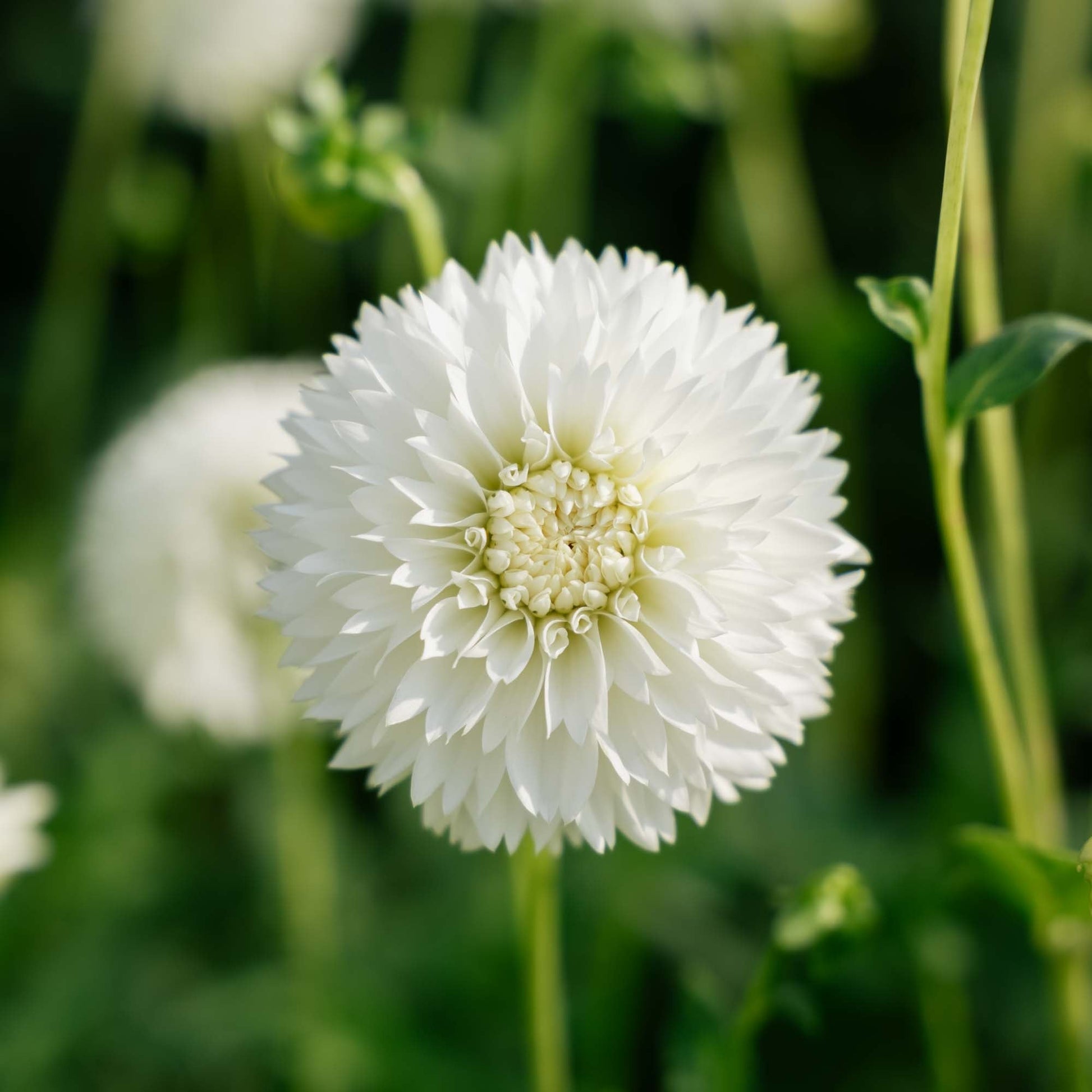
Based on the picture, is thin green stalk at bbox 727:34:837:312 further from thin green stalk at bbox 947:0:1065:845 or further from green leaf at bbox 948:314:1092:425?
green leaf at bbox 948:314:1092:425

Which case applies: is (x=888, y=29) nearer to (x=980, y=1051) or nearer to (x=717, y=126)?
(x=717, y=126)

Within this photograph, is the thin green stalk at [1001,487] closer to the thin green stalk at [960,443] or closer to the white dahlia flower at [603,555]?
the thin green stalk at [960,443]

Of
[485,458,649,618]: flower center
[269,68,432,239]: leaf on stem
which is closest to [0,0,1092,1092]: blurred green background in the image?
[269,68,432,239]: leaf on stem

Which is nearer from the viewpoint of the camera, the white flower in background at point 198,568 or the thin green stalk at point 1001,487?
the thin green stalk at point 1001,487

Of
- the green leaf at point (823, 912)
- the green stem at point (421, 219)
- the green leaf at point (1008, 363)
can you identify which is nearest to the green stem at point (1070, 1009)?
the green leaf at point (823, 912)

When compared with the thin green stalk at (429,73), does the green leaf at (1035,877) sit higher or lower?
lower

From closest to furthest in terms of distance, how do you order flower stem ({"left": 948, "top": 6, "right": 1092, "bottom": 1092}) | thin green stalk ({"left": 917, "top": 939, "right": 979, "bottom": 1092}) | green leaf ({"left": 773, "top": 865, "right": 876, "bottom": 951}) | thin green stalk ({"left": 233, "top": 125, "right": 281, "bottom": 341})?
1. green leaf ({"left": 773, "top": 865, "right": 876, "bottom": 951})
2. flower stem ({"left": 948, "top": 6, "right": 1092, "bottom": 1092})
3. thin green stalk ({"left": 917, "top": 939, "right": 979, "bottom": 1092})
4. thin green stalk ({"left": 233, "top": 125, "right": 281, "bottom": 341})

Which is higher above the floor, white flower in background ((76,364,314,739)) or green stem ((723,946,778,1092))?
white flower in background ((76,364,314,739))

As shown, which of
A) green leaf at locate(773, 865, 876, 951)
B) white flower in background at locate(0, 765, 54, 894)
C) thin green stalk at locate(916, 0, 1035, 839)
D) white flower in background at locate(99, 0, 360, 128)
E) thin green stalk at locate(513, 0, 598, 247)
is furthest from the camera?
white flower in background at locate(99, 0, 360, 128)
